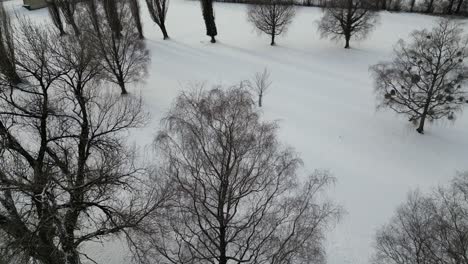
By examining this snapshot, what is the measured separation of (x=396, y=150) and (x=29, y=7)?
42.8 meters

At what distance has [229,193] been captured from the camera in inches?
448

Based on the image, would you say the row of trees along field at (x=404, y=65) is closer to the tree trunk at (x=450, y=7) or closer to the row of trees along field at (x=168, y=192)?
the row of trees along field at (x=168, y=192)

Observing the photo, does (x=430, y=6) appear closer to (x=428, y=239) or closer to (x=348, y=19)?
(x=348, y=19)

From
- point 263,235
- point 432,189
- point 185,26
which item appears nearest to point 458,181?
point 432,189

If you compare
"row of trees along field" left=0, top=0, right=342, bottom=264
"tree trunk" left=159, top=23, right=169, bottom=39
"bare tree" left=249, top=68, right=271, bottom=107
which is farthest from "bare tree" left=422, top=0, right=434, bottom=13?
"row of trees along field" left=0, top=0, right=342, bottom=264

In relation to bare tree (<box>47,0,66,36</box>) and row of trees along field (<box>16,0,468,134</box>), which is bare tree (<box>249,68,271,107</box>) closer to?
row of trees along field (<box>16,0,468,134</box>)

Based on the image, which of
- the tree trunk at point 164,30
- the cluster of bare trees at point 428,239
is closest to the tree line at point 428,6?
the tree trunk at point 164,30

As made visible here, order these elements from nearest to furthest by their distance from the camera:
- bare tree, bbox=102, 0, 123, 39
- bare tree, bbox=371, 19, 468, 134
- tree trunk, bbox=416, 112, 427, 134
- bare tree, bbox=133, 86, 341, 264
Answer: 1. bare tree, bbox=133, 86, 341, 264
2. bare tree, bbox=371, 19, 468, 134
3. tree trunk, bbox=416, 112, 427, 134
4. bare tree, bbox=102, 0, 123, 39

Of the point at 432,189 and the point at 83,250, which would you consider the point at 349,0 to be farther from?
the point at 83,250

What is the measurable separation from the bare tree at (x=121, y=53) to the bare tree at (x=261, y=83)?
7476 millimetres

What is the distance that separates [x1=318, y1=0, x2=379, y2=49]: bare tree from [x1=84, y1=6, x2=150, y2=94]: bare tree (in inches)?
629

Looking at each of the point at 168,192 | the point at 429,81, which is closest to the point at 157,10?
the point at 429,81

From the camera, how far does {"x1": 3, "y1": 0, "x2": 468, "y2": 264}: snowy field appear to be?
54.5ft

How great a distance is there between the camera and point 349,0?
28781mm
